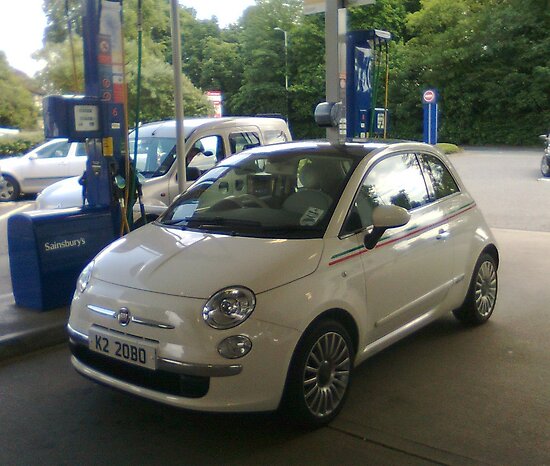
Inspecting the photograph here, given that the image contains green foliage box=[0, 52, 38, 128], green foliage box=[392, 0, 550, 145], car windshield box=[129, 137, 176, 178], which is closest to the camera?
car windshield box=[129, 137, 176, 178]

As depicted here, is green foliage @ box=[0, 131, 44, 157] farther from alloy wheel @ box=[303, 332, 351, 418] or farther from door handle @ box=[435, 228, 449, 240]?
alloy wheel @ box=[303, 332, 351, 418]

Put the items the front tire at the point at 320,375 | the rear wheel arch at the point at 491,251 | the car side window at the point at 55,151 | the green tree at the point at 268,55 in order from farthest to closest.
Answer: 1. the green tree at the point at 268,55
2. the car side window at the point at 55,151
3. the rear wheel arch at the point at 491,251
4. the front tire at the point at 320,375

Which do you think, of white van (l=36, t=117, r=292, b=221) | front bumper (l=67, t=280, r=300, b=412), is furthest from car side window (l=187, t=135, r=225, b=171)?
front bumper (l=67, t=280, r=300, b=412)

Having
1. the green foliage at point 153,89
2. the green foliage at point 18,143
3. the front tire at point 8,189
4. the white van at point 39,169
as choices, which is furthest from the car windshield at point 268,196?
the green foliage at point 153,89

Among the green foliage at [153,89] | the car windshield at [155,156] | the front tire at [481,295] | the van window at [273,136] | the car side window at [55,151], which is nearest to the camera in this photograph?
the front tire at [481,295]

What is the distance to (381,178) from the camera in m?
4.61

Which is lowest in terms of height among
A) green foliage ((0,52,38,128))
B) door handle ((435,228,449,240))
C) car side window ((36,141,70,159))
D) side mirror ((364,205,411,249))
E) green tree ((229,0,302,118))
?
door handle ((435,228,449,240))

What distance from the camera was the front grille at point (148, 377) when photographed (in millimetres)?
3422

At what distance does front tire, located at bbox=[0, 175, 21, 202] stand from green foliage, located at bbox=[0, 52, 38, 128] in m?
16.3

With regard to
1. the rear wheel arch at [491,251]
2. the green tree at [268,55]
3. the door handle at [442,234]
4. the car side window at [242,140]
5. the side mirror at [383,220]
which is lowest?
the rear wheel arch at [491,251]

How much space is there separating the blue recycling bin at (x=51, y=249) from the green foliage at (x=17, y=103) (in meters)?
26.8

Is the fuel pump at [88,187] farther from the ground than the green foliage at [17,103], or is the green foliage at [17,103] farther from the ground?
the green foliage at [17,103]

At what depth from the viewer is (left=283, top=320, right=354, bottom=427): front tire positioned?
3576 mm

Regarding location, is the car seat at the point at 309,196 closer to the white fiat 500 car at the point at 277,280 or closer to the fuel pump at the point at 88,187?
the white fiat 500 car at the point at 277,280
